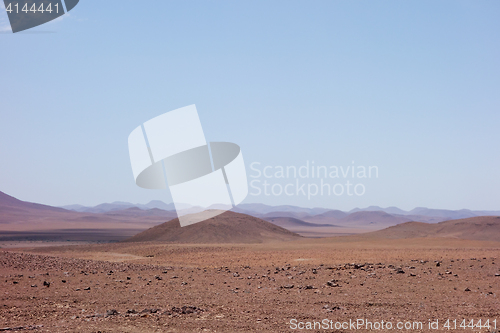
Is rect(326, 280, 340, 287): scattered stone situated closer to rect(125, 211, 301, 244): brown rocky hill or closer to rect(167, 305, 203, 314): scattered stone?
rect(167, 305, 203, 314): scattered stone

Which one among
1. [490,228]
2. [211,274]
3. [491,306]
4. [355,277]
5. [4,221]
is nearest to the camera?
[491,306]

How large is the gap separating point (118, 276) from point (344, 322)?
8135 millimetres

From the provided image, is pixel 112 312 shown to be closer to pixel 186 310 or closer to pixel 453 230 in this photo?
pixel 186 310

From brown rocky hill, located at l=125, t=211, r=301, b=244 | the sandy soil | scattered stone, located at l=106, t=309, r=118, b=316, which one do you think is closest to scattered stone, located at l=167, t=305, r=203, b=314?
the sandy soil

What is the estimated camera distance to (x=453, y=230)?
55094mm

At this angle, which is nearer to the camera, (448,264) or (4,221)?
(448,264)

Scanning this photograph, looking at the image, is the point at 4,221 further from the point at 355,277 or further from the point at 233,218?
the point at 355,277

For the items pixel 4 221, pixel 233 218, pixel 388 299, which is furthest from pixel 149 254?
pixel 4 221

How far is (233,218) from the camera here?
190 ft

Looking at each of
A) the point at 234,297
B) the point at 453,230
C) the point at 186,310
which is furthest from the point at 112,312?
the point at 453,230

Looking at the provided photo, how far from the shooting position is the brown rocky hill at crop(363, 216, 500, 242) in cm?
5222

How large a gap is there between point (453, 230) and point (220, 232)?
29830 mm

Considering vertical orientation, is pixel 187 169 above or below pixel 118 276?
above

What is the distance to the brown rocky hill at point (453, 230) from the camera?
52219 millimetres
